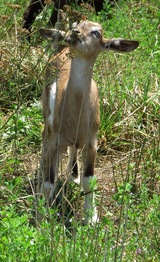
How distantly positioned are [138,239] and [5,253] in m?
1.04

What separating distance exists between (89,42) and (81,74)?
12.9 inches

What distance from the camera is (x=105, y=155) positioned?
31.2ft

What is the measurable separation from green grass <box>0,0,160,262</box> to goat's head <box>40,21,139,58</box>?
0.99 ft

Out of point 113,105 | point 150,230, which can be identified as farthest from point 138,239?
point 113,105

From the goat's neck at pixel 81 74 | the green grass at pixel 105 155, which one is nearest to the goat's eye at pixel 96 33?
the goat's neck at pixel 81 74

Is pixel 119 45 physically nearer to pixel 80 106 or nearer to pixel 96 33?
pixel 96 33

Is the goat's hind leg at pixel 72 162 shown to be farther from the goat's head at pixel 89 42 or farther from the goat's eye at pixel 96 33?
the goat's eye at pixel 96 33

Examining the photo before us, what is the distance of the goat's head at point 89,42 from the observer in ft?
25.8

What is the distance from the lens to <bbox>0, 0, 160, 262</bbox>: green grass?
6172mm

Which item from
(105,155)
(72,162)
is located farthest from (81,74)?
(105,155)

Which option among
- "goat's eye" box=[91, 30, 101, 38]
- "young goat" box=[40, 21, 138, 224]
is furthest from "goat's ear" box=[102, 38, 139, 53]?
"goat's eye" box=[91, 30, 101, 38]

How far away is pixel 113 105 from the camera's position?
388 inches

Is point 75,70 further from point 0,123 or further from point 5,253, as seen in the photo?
point 5,253

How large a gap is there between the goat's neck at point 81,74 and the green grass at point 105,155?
33cm
